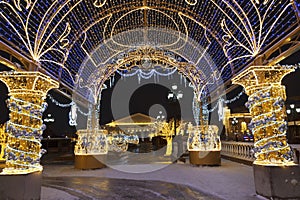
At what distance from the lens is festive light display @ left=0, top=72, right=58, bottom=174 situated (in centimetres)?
430

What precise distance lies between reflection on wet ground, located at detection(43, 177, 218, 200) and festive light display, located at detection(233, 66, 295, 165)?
4.63 ft

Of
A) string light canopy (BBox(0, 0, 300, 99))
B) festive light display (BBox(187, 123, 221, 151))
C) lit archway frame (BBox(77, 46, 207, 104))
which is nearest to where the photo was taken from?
string light canopy (BBox(0, 0, 300, 99))

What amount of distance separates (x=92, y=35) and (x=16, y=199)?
4.94m

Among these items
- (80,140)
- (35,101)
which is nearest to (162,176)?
(80,140)

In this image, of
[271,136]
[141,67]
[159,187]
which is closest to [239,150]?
[141,67]

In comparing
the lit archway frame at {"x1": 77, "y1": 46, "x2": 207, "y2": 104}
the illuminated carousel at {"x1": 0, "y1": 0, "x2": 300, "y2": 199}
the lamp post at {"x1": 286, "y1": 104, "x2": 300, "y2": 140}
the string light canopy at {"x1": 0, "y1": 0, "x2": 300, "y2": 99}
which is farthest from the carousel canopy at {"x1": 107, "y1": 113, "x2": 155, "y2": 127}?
the string light canopy at {"x1": 0, "y1": 0, "x2": 300, "y2": 99}

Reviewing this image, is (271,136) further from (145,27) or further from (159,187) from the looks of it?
(145,27)

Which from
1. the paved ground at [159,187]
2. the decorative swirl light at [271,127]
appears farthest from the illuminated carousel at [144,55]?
the paved ground at [159,187]

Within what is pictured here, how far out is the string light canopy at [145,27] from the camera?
15.0ft

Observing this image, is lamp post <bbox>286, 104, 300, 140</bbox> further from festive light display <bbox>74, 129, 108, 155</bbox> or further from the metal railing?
festive light display <bbox>74, 129, 108, 155</bbox>

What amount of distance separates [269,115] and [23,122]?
15.4 feet

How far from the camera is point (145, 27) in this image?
745cm

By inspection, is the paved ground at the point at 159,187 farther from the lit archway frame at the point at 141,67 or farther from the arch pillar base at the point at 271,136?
the lit archway frame at the point at 141,67

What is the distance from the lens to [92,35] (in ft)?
23.8
